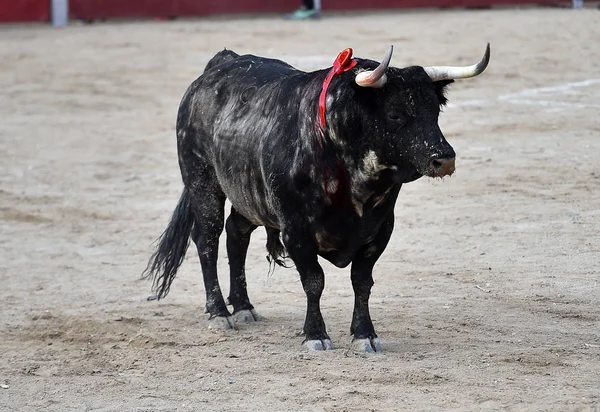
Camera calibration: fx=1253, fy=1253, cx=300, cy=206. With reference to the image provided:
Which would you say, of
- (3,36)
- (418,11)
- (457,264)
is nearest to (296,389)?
(457,264)

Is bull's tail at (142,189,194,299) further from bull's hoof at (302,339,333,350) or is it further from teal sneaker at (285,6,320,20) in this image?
teal sneaker at (285,6,320,20)

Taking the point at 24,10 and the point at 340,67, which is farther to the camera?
the point at 24,10

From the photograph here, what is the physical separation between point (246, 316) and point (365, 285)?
1111mm

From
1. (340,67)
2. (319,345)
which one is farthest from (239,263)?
(340,67)

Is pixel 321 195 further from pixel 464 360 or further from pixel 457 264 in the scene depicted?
pixel 457 264

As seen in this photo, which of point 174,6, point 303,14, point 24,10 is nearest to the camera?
point 24,10

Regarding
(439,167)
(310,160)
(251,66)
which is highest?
(251,66)

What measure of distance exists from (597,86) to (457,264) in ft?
19.6

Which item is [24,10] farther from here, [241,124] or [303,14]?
[241,124]

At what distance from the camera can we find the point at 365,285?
22.9 feet

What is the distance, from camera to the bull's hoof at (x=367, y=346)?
6.89 m

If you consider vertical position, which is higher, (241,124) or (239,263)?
(241,124)

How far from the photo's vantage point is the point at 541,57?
15766mm

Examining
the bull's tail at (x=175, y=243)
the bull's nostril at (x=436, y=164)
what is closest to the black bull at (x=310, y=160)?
the bull's nostril at (x=436, y=164)
